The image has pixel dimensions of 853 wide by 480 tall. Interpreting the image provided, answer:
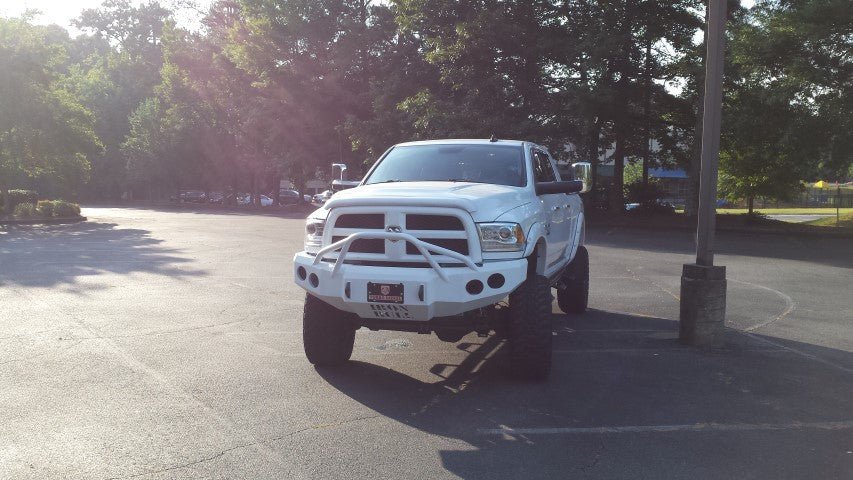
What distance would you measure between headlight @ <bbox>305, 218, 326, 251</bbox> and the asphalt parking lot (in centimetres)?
115

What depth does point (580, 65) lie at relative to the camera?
93.8 feet

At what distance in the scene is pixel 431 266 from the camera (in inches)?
225

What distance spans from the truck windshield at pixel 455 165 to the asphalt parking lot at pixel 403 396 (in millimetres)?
1764

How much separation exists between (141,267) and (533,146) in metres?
9.59

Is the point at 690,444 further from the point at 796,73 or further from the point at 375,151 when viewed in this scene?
the point at 375,151

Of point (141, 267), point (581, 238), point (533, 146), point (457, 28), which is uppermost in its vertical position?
point (457, 28)

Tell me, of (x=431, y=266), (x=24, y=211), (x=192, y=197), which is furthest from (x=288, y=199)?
(x=431, y=266)

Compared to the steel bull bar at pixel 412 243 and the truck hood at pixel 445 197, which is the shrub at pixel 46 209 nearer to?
the truck hood at pixel 445 197

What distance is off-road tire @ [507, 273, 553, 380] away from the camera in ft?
19.8

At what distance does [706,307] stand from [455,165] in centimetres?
304

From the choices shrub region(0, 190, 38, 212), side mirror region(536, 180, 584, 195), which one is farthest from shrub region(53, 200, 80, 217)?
side mirror region(536, 180, 584, 195)

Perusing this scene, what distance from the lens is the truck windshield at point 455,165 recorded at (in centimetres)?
722

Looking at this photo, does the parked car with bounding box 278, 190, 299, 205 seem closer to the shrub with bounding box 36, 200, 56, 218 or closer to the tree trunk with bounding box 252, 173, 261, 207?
the tree trunk with bounding box 252, 173, 261, 207

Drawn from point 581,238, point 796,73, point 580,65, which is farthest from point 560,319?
point 580,65
